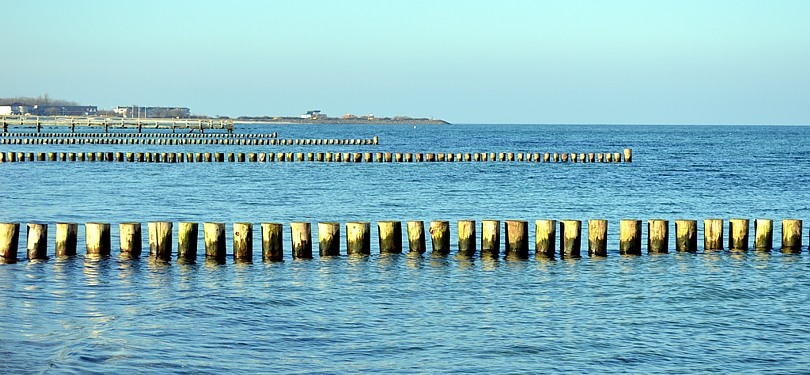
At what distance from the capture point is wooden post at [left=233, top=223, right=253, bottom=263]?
77.8 feet

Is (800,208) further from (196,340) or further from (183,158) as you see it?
(183,158)

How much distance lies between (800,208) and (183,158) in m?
43.3

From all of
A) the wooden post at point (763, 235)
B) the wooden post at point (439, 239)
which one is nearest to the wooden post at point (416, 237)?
the wooden post at point (439, 239)

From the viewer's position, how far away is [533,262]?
24406 mm

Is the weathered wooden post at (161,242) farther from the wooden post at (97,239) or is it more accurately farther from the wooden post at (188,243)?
the wooden post at (97,239)

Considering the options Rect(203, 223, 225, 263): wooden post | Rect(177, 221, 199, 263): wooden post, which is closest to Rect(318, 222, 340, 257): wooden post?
Rect(203, 223, 225, 263): wooden post

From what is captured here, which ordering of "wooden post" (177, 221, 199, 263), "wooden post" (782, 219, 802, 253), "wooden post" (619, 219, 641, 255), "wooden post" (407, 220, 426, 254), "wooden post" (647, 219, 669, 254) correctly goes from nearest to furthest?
"wooden post" (177, 221, 199, 263) → "wooden post" (407, 220, 426, 254) → "wooden post" (619, 219, 641, 255) → "wooden post" (647, 219, 669, 254) → "wooden post" (782, 219, 802, 253)

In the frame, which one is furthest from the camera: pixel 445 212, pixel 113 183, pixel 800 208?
pixel 113 183

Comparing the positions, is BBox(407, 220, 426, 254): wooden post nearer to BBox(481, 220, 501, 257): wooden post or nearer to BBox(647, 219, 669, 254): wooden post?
BBox(481, 220, 501, 257): wooden post

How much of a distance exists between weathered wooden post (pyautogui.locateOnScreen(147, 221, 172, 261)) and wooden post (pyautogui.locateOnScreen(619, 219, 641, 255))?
959 centimetres

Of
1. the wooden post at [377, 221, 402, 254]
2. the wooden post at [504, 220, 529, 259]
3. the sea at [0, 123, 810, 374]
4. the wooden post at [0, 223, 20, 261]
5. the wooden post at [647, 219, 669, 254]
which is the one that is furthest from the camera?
the wooden post at [647, 219, 669, 254]

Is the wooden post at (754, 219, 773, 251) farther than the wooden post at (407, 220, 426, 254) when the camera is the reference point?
Yes

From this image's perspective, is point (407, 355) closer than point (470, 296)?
Yes

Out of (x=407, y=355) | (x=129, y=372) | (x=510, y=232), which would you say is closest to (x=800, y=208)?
(x=510, y=232)
